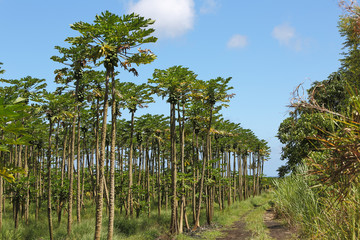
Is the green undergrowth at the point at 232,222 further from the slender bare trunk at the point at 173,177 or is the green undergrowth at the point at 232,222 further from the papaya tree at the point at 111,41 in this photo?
the papaya tree at the point at 111,41

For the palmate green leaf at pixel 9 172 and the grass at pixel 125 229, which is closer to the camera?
the palmate green leaf at pixel 9 172

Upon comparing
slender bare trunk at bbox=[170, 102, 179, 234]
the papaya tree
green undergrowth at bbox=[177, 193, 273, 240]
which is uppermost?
the papaya tree

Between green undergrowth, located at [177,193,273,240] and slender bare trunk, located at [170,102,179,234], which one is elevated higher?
slender bare trunk, located at [170,102,179,234]

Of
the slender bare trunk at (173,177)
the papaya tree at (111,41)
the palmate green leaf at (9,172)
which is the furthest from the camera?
the slender bare trunk at (173,177)

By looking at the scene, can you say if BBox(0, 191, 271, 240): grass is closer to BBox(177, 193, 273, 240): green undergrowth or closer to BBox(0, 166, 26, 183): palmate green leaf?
BBox(177, 193, 273, 240): green undergrowth

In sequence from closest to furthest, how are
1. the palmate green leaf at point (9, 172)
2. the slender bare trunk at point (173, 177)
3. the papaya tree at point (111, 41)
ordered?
the palmate green leaf at point (9, 172) → the papaya tree at point (111, 41) → the slender bare trunk at point (173, 177)

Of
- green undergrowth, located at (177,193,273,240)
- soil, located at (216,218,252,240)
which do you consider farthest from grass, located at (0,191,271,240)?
soil, located at (216,218,252,240)

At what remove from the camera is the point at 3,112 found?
4.05m

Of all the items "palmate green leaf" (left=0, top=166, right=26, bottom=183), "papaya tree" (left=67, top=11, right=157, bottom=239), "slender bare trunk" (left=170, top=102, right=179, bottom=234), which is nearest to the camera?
"palmate green leaf" (left=0, top=166, right=26, bottom=183)

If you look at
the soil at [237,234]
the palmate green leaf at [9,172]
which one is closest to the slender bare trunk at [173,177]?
the soil at [237,234]

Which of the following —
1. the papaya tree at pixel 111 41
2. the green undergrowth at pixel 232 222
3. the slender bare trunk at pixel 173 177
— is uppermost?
the papaya tree at pixel 111 41

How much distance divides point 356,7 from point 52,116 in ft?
65.2

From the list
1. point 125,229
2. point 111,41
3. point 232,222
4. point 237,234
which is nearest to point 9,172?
point 111,41

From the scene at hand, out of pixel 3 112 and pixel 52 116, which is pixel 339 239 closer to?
pixel 3 112
